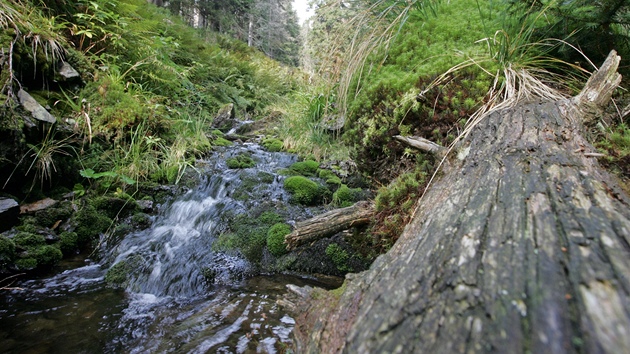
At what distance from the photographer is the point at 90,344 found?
79.0 inches

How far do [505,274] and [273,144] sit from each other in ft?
20.9

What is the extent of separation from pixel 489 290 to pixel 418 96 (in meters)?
2.15

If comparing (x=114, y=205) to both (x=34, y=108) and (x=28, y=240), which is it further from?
(x=34, y=108)

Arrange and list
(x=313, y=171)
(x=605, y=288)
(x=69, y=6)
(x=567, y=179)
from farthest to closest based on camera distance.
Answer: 1. (x=313, y=171)
2. (x=69, y=6)
3. (x=567, y=179)
4. (x=605, y=288)

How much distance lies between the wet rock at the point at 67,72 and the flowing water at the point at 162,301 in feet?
7.84

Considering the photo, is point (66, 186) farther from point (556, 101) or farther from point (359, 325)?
point (556, 101)

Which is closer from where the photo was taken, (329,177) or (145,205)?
(145,205)

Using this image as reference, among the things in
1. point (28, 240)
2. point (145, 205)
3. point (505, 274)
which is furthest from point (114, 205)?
point (505, 274)

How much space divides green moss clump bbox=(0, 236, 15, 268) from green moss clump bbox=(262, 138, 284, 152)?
15.1 feet

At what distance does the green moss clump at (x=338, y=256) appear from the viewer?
2861 millimetres

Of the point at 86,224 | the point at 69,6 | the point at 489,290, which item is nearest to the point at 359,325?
the point at 489,290

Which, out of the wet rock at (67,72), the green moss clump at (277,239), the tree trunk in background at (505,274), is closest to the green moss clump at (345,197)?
the green moss clump at (277,239)

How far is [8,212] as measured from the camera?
112 inches

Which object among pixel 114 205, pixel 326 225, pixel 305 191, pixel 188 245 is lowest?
pixel 188 245
